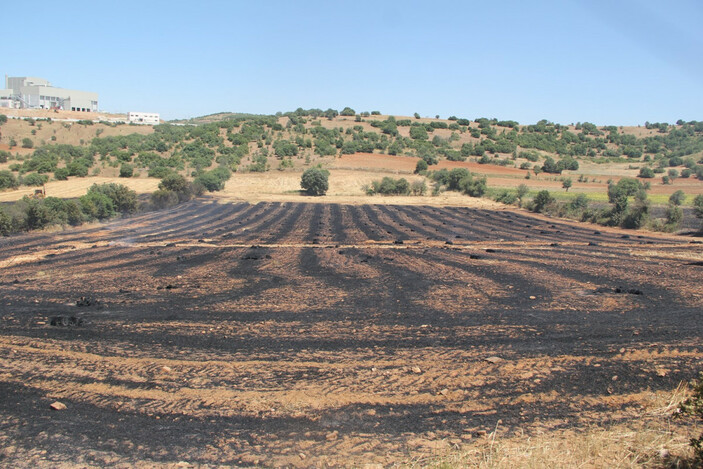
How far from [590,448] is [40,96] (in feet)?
521

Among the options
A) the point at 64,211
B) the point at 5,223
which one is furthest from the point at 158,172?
the point at 5,223

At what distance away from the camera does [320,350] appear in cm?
807

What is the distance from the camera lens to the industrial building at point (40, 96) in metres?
131

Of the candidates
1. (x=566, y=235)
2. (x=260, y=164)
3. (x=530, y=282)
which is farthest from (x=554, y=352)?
(x=260, y=164)

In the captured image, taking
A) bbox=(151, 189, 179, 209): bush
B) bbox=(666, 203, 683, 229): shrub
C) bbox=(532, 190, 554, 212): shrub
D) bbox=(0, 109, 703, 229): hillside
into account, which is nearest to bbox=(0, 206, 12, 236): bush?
bbox=(151, 189, 179, 209): bush

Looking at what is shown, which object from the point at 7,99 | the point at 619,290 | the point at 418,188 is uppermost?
the point at 7,99

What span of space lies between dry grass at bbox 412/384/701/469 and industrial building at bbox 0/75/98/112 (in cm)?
14893

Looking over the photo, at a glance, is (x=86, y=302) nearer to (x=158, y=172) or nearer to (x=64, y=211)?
(x=64, y=211)

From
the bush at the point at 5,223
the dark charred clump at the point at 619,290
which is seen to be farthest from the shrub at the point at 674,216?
the bush at the point at 5,223

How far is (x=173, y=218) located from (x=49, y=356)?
2349cm

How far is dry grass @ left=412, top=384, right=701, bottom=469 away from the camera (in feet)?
14.8

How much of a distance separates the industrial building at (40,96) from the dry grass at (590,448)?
149 metres

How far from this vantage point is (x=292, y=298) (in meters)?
11.7

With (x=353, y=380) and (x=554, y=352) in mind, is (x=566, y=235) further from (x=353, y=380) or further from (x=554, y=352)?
(x=353, y=380)
